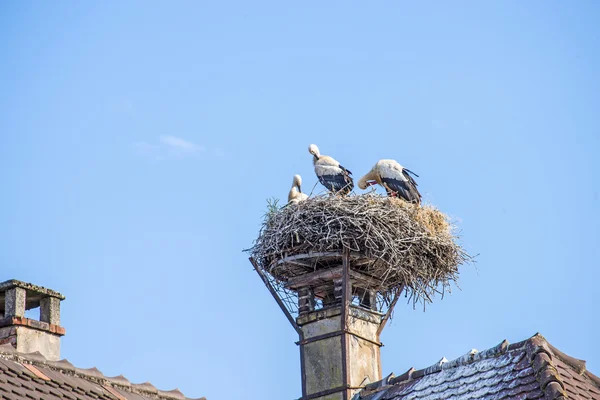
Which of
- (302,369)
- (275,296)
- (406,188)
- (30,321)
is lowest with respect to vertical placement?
(302,369)

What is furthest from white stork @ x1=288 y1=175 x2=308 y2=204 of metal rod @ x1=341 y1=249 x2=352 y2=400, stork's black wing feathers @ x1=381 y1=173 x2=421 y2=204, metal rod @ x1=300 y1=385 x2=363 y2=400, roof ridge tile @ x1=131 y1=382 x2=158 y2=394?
roof ridge tile @ x1=131 y1=382 x2=158 y2=394

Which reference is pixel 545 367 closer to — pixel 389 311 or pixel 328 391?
pixel 328 391

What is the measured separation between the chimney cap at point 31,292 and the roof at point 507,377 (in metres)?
3.11

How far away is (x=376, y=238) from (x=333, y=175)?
2.85 m

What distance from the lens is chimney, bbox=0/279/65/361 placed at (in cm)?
1049

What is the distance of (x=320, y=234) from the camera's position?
491 inches

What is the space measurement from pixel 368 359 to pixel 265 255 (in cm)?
200

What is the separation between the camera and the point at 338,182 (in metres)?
15.0

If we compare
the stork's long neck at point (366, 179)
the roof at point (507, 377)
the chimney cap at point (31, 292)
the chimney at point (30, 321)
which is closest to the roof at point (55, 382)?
the chimney at point (30, 321)

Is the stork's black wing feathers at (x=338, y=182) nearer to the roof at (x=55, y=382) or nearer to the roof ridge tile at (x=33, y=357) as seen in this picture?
the roof at (x=55, y=382)

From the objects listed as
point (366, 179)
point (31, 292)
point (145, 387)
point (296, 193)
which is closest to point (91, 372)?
point (145, 387)

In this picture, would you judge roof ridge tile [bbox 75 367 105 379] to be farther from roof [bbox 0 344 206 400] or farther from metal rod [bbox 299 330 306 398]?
metal rod [bbox 299 330 306 398]

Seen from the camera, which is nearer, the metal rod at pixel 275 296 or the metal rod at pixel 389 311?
the metal rod at pixel 275 296

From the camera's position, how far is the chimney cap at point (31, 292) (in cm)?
1073
